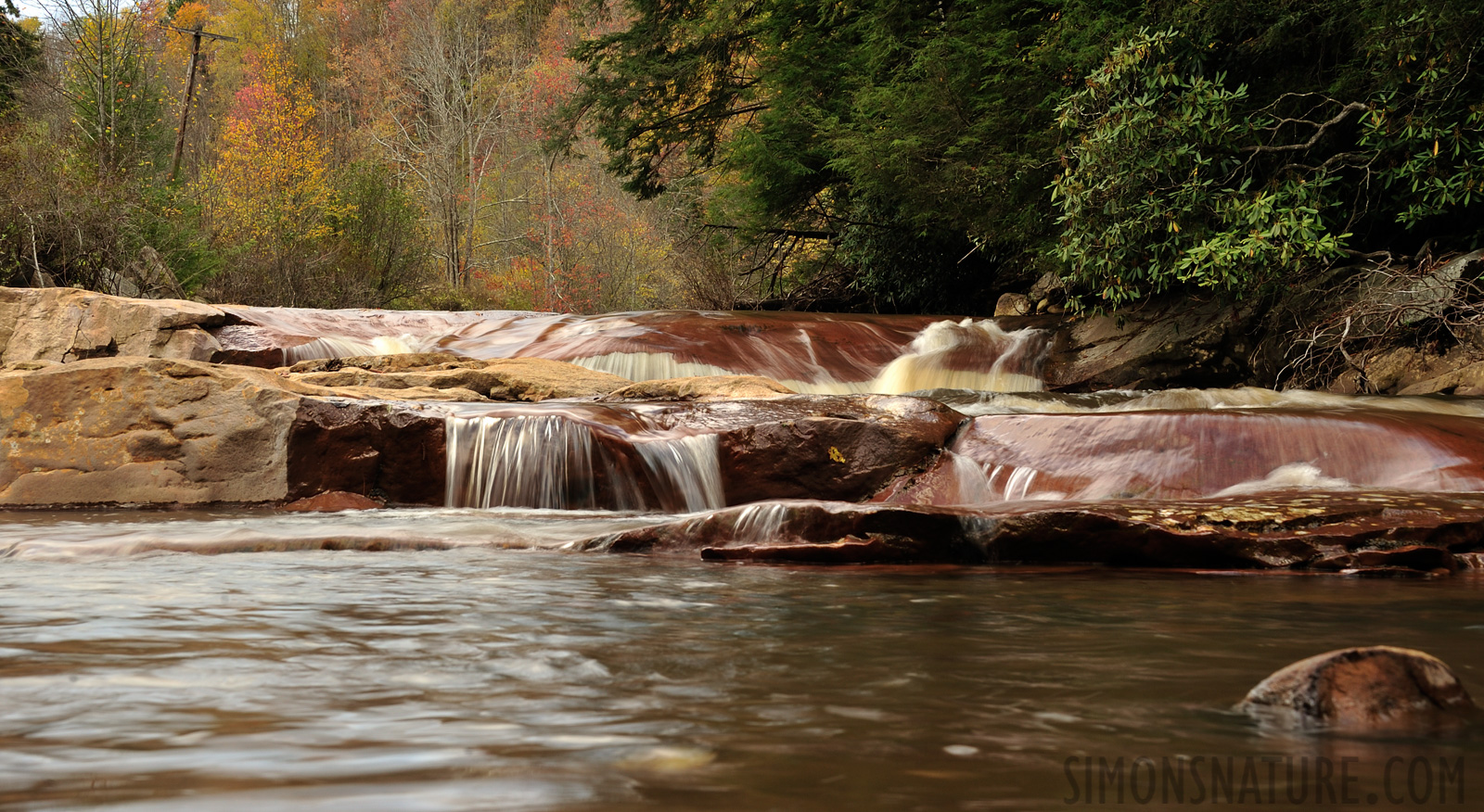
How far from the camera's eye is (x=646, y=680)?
89.4 inches

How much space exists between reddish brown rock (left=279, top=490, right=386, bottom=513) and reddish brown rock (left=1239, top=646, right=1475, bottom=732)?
6.33m

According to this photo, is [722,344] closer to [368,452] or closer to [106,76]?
[368,452]

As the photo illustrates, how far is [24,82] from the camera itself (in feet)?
85.5

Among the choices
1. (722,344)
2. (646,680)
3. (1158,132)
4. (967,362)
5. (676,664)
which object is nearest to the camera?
(646,680)

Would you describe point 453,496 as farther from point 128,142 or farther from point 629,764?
point 128,142

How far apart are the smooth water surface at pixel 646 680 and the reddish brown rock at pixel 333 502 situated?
2841mm

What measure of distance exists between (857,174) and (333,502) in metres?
10.2

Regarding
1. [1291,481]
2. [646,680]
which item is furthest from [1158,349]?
[646,680]

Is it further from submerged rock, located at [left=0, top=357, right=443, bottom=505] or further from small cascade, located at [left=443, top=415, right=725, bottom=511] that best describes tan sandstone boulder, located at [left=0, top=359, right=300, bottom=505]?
small cascade, located at [left=443, top=415, right=725, bottom=511]

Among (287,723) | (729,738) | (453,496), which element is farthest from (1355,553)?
(453,496)

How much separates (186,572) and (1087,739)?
143 inches

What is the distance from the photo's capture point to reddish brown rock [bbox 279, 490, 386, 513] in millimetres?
7152

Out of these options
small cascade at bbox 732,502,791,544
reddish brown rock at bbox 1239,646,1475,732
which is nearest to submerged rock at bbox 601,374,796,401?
small cascade at bbox 732,502,791,544

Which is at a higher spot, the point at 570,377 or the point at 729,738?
the point at 570,377
